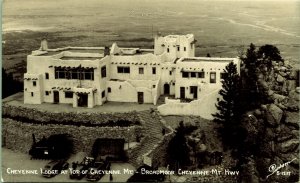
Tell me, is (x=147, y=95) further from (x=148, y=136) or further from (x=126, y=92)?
(x=148, y=136)

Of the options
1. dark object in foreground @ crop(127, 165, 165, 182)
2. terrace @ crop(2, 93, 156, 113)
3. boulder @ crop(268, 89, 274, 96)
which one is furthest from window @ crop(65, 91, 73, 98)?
boulder @ crop(268, 89, 274, 96)

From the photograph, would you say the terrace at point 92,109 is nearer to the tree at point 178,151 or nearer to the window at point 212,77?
the tree at point 178,151

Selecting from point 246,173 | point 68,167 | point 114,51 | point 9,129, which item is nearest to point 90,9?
point 114,51

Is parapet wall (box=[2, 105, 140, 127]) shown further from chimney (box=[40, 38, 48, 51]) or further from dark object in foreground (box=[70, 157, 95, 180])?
chimney (box=[40, 38, 48, 51])

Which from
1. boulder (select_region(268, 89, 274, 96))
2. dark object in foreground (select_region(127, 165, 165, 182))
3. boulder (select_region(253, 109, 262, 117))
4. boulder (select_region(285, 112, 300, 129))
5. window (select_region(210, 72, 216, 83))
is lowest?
dark object in foreground (select_region(127, 165, 165, 182))

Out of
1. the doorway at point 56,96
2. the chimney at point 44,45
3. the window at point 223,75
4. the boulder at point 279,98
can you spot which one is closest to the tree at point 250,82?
the boulder at point 279,98

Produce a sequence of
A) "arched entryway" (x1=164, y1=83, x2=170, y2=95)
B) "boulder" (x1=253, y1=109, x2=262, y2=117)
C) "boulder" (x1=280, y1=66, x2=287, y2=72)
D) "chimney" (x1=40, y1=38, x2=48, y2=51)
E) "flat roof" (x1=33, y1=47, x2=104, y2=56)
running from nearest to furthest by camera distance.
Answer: "boulder" (x1=253, y1=109, x2=262, y2=117) < "arched entryway" (x1=164, y1=83, x2=170, y2=95) < "boulder" (x1=280, y1=66, x2=287, y2=72) < "flat roof" (x1=33, y1=47, x2=104, y2=56) < "chimney" (x1=40, y1=38, x2=48, y2=51)

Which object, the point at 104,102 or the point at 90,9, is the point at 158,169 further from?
the point at 90,9
